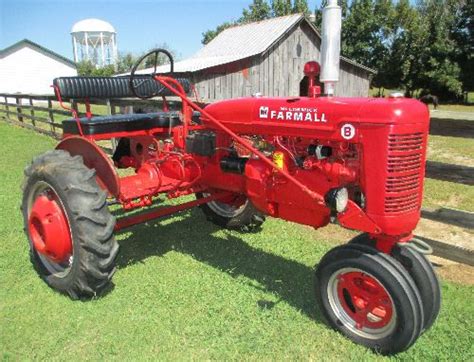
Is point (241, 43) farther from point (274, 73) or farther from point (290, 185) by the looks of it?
point (290, 185)

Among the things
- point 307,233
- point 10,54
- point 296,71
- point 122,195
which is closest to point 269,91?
point 296,71

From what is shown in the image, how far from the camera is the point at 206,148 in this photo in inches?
137

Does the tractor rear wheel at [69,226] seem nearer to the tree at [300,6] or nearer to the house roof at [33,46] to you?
the house roof at [33,46]

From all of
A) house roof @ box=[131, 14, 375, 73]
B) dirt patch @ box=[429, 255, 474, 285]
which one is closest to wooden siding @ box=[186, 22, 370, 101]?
house roof @ box=[131, 14, 375, 73]

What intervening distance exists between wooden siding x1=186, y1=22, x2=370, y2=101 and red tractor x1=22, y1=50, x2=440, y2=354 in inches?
450

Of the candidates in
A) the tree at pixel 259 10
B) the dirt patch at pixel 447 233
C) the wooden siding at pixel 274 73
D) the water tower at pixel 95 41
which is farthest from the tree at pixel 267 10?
the dirt patch at pixel 447 233

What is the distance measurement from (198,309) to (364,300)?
1.15 metres

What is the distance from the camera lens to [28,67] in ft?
121

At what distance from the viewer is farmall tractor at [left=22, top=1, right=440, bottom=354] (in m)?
2.52

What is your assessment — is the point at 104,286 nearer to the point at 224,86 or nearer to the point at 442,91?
the point at 224,86

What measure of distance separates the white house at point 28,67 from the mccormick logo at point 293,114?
36.6 metres

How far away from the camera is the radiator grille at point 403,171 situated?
97.0 inches

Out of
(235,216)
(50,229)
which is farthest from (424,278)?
(50,229)

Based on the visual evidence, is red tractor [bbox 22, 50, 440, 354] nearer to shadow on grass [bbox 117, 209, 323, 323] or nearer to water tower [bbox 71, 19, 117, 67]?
shadow on grass [bbox 117, 209, 323, 323]
